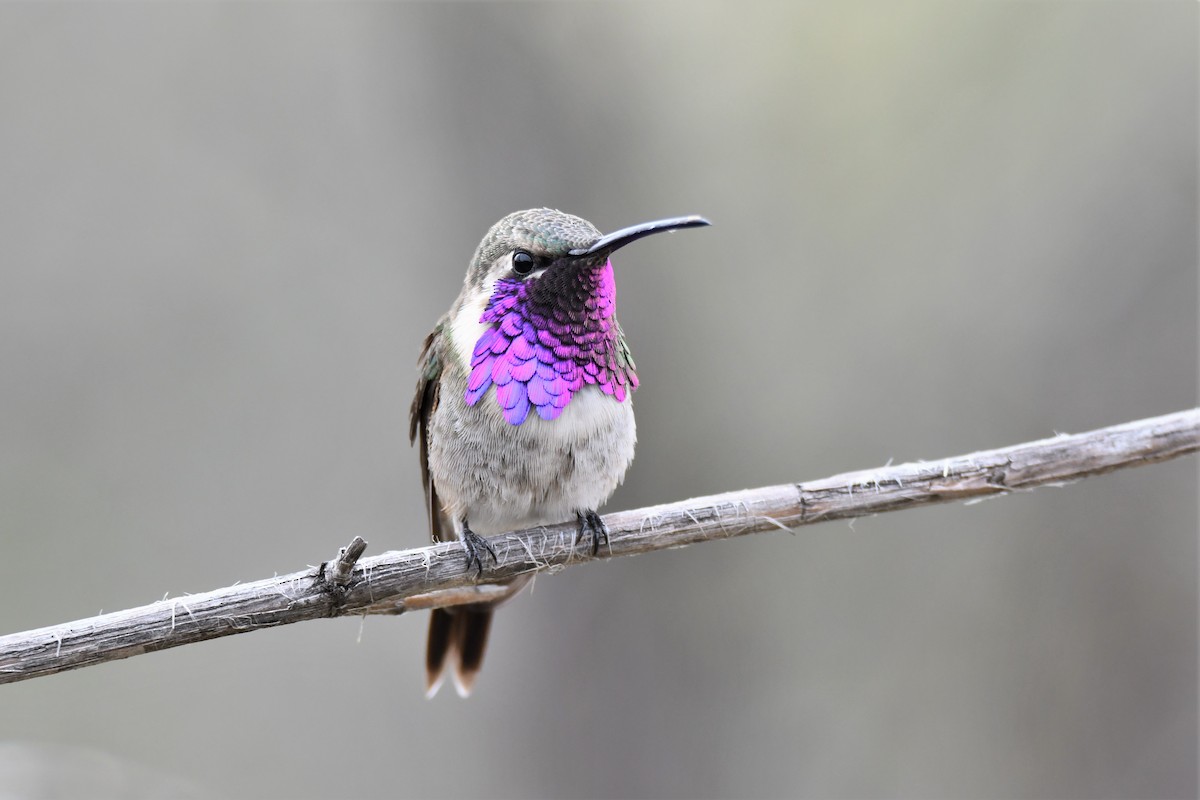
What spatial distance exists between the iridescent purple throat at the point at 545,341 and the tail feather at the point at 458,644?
940 mm

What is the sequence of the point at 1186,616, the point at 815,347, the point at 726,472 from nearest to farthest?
the point at 1186,616 → the point at 726,472 → the point at 815,347

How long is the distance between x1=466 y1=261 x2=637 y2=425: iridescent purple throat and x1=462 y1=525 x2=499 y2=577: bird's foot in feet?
1.05

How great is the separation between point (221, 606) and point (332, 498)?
3826 mm

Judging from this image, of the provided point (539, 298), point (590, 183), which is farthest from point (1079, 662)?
point (539, 298)

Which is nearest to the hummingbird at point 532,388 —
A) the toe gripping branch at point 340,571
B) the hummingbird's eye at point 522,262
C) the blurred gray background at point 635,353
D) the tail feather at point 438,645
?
the hummingbird's eye at point 522,262

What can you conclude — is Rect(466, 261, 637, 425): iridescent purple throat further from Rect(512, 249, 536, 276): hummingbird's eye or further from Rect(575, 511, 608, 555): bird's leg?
Rect(575, 511, 608, 555): bird's leg

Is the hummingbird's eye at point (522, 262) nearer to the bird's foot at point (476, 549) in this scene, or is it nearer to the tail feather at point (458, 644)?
the bird's foot at point (476, 549)

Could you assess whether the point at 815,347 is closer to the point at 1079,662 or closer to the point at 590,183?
the point at 590,183

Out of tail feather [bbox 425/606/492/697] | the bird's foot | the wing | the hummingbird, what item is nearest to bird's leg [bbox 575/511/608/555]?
the hummingbird

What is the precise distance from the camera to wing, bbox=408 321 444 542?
2906 mm

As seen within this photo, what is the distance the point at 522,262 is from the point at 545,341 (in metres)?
0.21

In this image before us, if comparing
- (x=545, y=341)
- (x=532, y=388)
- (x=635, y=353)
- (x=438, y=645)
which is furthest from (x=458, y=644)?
(x=635, y=353)

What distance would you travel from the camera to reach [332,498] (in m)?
5.78

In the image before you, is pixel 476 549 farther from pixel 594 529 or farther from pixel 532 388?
pixel 532 388
